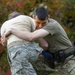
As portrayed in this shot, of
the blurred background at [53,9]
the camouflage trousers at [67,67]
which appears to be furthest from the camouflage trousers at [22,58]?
the blurred background at [53,9]

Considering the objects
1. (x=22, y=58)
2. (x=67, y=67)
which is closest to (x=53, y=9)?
(x=67, y=67)

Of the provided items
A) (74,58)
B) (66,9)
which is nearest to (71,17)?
(66,9)

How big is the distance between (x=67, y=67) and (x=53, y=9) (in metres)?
3.97

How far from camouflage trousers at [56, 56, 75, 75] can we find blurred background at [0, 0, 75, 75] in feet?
9.86

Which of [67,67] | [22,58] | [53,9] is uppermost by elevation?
[22,58]

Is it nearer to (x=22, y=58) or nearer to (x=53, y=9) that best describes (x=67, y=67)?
(x=22, y=58)

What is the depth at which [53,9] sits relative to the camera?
1030 cm

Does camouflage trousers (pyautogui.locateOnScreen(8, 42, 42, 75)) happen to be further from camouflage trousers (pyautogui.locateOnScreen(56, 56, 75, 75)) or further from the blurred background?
the blurred background

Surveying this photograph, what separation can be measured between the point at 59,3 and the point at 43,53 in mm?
3977

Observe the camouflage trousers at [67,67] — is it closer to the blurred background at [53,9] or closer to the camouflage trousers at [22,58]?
the camouflage trousers at [22,58]

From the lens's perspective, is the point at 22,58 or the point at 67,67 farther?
the point at 67,67

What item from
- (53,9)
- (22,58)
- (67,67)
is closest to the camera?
(22,58)

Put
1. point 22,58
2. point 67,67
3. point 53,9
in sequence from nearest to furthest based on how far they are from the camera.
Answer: point 22,58
point 67,67
point 53,9

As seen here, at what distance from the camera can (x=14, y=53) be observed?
5801 mm
